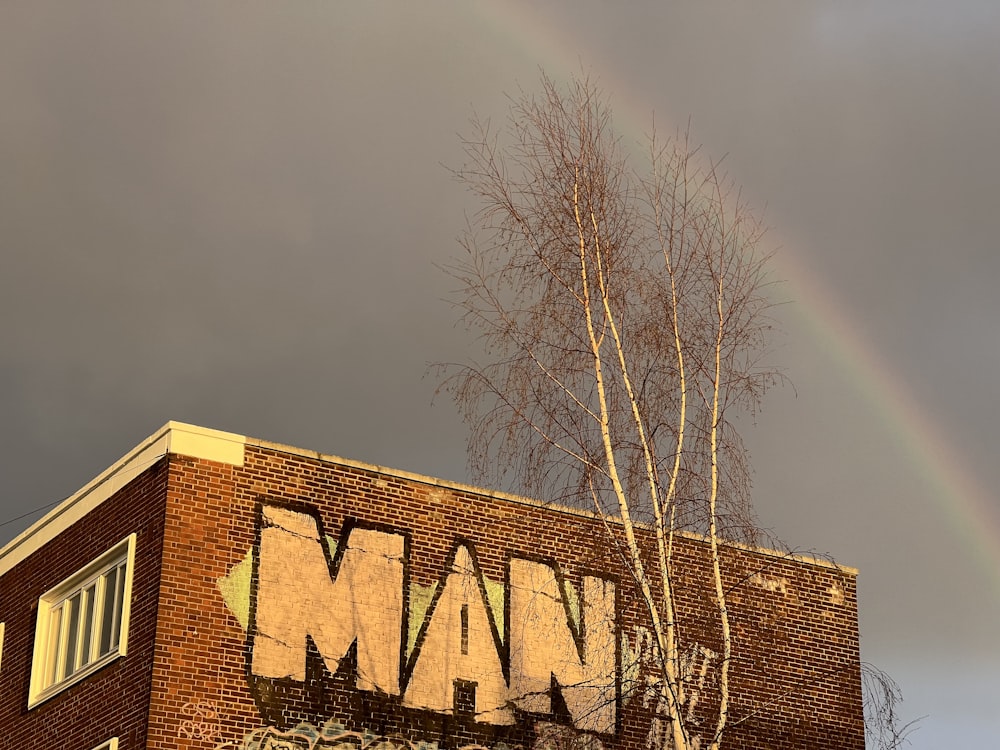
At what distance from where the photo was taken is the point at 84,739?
21484mm

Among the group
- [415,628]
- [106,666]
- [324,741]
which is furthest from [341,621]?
[106,666]

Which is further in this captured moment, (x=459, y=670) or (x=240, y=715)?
(x=459, y=670)

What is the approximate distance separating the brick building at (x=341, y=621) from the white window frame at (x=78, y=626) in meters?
0.04

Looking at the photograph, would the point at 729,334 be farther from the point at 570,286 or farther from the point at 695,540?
the point at 695,540

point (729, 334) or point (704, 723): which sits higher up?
point (729, 334)

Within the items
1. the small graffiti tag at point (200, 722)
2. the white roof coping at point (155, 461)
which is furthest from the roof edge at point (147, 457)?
the small graffiti tag at point (200, 722)

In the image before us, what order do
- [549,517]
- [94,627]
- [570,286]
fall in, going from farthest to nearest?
[549,517] < [94,627] < [570,286]

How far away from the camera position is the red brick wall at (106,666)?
67.5 ft

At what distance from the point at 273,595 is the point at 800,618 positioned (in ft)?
34.6

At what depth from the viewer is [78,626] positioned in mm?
23125

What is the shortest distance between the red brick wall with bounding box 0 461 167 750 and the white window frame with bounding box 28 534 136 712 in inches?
5.8

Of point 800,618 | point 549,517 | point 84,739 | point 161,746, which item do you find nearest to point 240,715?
point 161,746

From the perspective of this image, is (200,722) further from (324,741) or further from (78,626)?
(78,626)

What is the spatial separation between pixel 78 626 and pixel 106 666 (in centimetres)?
205
